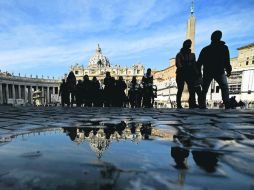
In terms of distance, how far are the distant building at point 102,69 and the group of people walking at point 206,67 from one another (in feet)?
322

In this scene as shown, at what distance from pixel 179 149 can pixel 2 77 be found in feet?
290

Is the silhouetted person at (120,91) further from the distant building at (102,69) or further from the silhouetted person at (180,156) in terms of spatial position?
the distant building at (102,69)

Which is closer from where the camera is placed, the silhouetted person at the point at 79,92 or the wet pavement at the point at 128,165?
the wet pavement at the point at 128,165

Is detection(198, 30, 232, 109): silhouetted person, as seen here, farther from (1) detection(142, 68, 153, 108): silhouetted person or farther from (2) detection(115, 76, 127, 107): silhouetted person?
(2) detection(115, 76, 127, 107): silhouetted person

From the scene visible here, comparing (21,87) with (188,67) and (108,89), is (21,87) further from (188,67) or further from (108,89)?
(188,67)

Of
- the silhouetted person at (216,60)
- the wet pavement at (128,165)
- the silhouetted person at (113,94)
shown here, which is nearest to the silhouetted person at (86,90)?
the silhouetted person at (113,94)

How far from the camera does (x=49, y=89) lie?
10412 cm

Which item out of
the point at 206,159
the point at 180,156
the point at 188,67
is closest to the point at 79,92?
the point at 188,67

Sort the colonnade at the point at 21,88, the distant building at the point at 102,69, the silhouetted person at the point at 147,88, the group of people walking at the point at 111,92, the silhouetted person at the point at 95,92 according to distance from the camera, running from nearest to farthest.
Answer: the silhouetted person at the point at 147,88
the group of people walking at the point at 111,92
the silhouetted person at the point at 95,92
the colonnade at the point at 21,88
the distant building at the point at 102,69

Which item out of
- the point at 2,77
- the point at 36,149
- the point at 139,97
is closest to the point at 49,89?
the point at 2,77

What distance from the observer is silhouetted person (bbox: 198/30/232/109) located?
313 inches

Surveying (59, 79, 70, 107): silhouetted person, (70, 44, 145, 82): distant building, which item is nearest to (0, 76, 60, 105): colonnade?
(70, 44, 145, 82): distant building

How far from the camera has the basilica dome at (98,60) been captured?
407 ft

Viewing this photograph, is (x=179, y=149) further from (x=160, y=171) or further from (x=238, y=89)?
(x=238, y=89)
